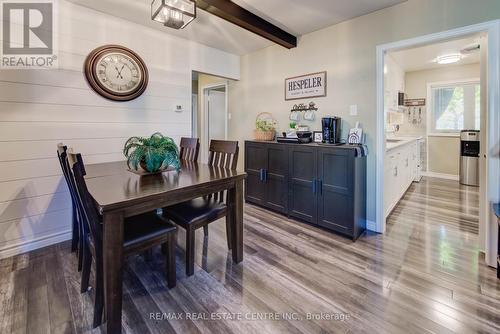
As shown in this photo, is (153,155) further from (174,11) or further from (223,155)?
(174,11)

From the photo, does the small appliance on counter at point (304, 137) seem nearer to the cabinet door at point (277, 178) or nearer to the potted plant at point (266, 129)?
the cabinet door at point (277, 178)

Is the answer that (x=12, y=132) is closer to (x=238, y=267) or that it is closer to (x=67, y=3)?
(x=67, y=3)

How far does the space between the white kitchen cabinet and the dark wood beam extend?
1.97 m

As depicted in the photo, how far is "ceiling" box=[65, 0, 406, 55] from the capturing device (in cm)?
251

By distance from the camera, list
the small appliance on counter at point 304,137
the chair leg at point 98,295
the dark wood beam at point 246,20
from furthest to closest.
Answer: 1. the small appliance on counter at point 304,137
2. the dark wood beam at point 246,20
3. the chair leg at point 98,295

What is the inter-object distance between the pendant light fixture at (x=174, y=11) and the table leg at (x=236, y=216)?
1.42 meters

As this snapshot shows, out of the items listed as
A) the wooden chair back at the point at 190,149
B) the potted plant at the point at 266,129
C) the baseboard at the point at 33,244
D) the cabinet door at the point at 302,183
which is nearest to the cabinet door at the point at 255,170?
the potted plant at the point at 266,129

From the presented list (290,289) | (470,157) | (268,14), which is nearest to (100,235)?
(290,289)

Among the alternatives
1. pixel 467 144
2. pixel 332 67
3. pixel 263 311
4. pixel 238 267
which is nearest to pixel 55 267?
pixel 238 267

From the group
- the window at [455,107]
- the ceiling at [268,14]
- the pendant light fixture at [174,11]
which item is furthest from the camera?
the window at [455,107]

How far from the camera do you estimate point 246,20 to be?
2.66m

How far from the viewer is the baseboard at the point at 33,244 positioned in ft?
7.41

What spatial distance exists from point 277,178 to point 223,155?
1030 mm

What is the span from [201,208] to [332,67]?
236cm
